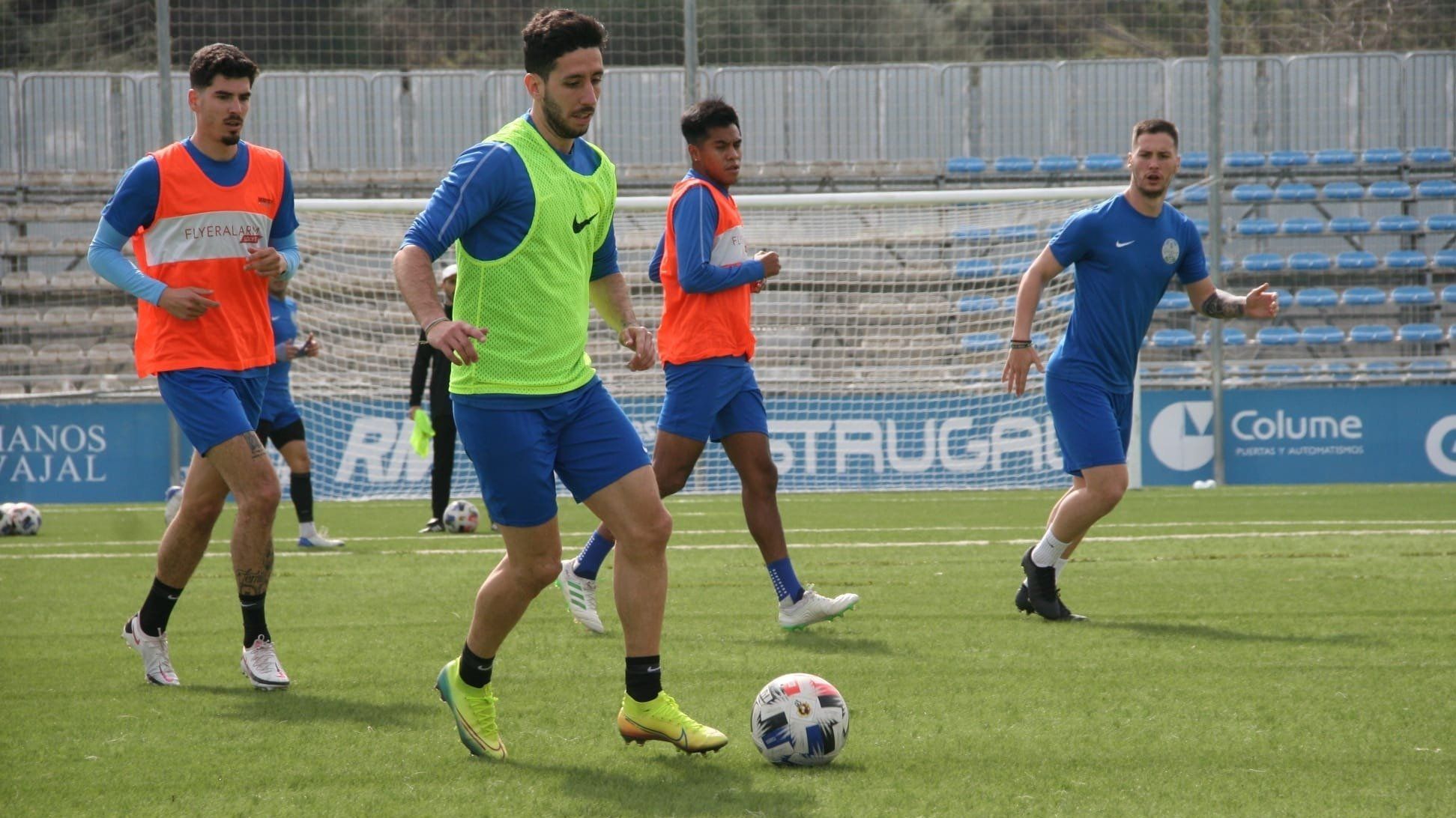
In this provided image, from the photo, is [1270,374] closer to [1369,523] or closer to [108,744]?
[1369,523]

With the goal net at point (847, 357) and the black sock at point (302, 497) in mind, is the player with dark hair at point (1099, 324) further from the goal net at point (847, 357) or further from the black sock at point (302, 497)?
the goal net at point (847, 357)

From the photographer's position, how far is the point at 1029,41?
19.0 meters

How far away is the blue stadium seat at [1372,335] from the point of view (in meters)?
19.4

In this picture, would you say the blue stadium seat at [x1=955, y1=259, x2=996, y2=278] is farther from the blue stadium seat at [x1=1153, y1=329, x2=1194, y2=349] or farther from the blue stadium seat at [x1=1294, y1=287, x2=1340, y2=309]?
the blue stadium seat at [x1=1294, y1=287, x2=1340, y2=309]

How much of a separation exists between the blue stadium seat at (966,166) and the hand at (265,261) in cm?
1640

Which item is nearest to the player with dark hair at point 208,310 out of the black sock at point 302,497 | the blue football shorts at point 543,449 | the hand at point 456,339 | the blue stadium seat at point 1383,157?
the blue football shorts at point 543,449

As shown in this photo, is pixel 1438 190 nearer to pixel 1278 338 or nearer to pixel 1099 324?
pixel 1278 338

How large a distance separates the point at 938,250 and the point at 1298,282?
7.33m

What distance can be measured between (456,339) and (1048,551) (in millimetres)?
3589

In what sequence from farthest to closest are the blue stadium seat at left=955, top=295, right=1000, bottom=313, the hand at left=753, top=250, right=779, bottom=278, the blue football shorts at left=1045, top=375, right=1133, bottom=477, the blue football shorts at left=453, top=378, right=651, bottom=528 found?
1. the blue stadium seat at left=955, top=295, right=1000, bottom=313
2. the blue football shorts at left=1045, top=375, right=1133, bottom=477
3. the hand at left=753, top=250, right=779, bottom=278
4. the blue football shorts at left=453, top=378, right=651, bottom=528

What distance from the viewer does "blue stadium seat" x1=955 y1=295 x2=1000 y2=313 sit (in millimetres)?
16094

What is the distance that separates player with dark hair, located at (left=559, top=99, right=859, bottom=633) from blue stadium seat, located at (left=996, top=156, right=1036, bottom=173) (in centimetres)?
1490

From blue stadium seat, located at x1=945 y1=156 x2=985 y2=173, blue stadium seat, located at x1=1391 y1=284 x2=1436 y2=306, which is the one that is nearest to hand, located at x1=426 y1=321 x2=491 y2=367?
blue stadium seat, located at x1=945 y1=156 x2=985 y2=173

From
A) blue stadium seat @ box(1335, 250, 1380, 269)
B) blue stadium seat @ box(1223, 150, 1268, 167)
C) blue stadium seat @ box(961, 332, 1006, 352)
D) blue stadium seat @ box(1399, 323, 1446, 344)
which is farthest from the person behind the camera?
blue stadium seat @ box(1223, 150, 1268, 167)
